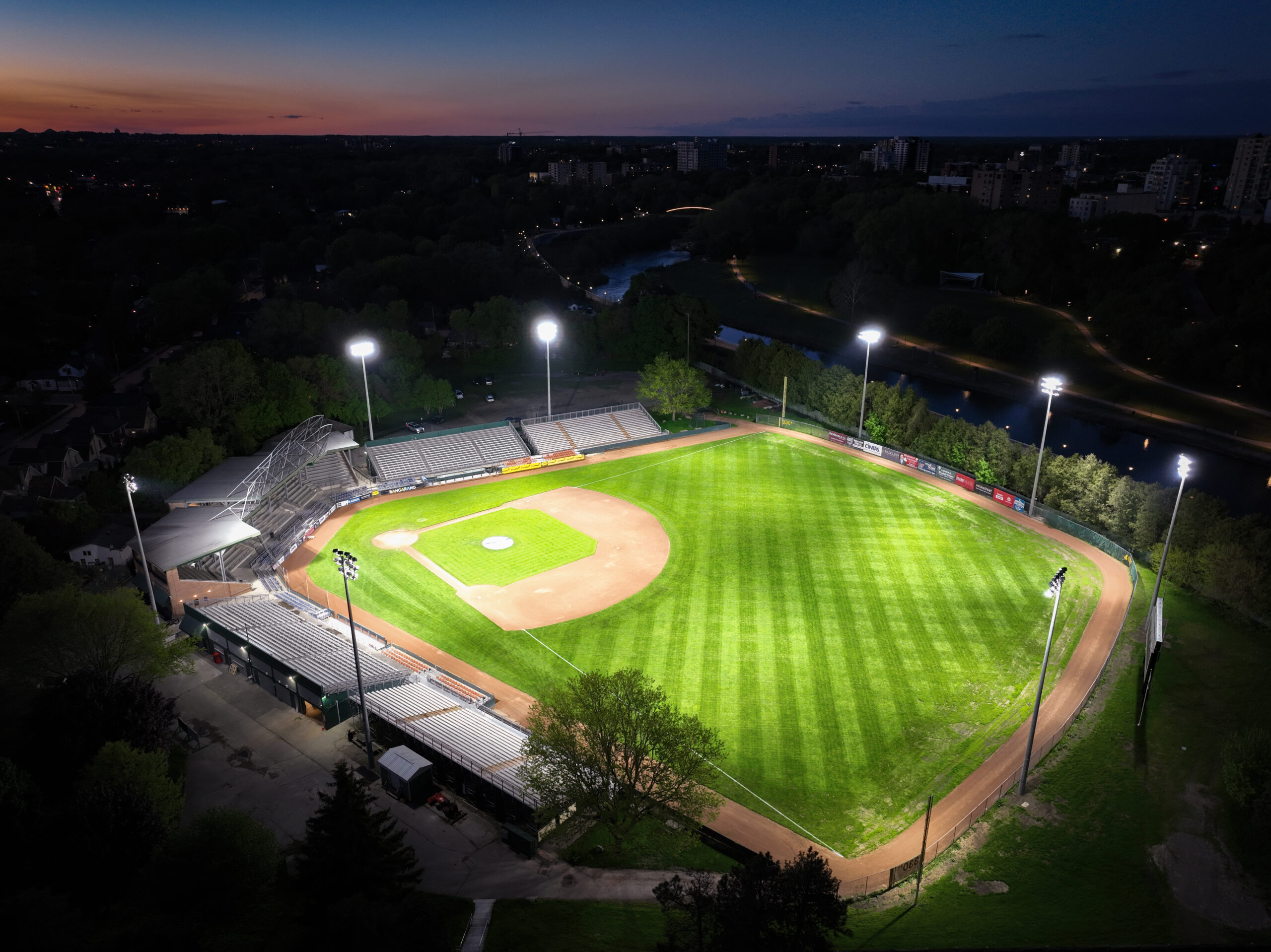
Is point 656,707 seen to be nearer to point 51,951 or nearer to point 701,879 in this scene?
point 701,879

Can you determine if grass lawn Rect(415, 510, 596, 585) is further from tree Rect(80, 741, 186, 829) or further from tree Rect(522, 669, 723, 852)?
tree Rect(80, 741, 186, 829)

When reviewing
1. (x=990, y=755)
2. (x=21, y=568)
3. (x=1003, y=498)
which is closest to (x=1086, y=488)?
(x=1003, y=498)

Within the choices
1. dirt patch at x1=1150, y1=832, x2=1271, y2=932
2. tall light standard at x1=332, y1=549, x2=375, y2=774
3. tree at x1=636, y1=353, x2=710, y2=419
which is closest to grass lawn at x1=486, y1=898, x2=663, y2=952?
tall light standard at x1=332, y1=549, x2=375, y2=774

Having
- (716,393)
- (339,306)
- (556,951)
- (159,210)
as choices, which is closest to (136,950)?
(556,951)

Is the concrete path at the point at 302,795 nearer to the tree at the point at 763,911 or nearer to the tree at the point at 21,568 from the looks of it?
the tree at the point at 763,911

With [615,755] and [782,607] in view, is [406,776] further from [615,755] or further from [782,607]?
[782,607]
